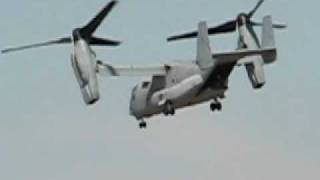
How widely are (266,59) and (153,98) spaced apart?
10756 mm

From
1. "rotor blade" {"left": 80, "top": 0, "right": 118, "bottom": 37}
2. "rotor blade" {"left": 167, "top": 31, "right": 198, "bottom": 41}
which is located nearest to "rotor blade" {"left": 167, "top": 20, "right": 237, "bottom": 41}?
"rotor blade" {"left": 167, "top": 31, "right": 198, "bottom": 41}

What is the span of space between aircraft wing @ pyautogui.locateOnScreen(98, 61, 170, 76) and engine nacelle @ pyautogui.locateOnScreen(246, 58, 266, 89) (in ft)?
26.2

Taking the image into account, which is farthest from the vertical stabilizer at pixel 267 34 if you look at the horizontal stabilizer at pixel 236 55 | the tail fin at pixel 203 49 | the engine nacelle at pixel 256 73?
the tail fin at pixel 203 49

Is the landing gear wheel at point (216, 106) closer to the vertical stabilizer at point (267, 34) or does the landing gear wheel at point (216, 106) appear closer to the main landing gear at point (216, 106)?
the main landing gear at point (216, 106)

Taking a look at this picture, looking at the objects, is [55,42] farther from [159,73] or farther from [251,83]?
[251,83]

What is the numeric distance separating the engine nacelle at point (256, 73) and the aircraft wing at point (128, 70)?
798 centimetres

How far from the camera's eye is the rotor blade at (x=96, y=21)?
92.3m

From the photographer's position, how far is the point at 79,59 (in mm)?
91938

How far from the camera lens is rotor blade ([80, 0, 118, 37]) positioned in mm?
92312

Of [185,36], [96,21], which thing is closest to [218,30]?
[185,36]

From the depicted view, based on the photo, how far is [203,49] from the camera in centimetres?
9606

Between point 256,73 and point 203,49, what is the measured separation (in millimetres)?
4682

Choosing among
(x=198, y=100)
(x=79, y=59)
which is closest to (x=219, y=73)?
(x=198, y=100)

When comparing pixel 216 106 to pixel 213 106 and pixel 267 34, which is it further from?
pixel 267 34
